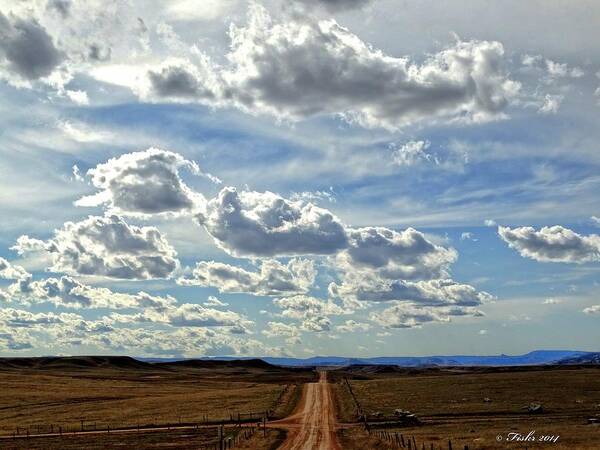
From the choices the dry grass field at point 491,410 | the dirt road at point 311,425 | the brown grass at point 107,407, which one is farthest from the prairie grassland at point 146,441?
the brown grass at point 107,407

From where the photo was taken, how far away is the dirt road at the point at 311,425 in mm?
56969

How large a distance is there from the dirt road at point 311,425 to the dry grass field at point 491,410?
2166mm

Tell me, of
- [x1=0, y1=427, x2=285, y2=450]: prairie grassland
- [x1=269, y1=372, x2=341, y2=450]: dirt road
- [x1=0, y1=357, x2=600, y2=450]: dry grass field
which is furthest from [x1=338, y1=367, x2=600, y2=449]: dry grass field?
[x1=0, y1=427, x2=285, y2=450]: prairie grassland

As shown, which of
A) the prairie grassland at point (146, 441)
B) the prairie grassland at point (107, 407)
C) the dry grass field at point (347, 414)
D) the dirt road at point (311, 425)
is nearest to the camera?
the dirt road at point (311, 425)

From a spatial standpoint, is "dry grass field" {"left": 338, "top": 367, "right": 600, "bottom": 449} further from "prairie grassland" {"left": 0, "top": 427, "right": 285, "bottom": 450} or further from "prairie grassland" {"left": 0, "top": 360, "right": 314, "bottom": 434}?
"prairie grassland" {"left": 0, "top": 360, "right": 314, "bottom": 434}

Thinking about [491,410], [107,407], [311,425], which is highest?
[491,410]

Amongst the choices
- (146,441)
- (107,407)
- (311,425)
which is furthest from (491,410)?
(107,407)

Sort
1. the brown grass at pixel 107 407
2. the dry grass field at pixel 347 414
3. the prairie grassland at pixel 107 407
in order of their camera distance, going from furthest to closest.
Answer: the brown grass at pixel 107 407 → the prairie grassland at pixel 107 407 → the dry grass field at pixel 347 414

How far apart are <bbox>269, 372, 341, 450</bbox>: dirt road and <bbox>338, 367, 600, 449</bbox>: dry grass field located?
85.3 inches

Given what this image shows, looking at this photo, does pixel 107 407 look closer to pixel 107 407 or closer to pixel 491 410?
pixel 107 407

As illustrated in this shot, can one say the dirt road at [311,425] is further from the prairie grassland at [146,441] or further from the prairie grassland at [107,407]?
the prairie grassland at [107,407]

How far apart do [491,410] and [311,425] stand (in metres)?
24.5

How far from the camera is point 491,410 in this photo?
81688 millimetres

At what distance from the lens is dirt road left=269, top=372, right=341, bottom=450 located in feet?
187
